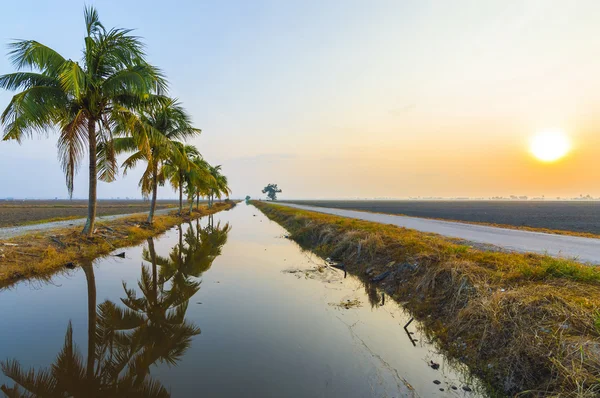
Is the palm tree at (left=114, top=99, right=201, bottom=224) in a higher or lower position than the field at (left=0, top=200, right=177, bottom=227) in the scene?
higher

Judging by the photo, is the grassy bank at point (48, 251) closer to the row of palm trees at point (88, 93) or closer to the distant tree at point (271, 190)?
the row of palm trees at point (88, 93)

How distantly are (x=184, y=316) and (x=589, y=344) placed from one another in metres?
7.89

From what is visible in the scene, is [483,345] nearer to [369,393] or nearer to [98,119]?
[369,393]

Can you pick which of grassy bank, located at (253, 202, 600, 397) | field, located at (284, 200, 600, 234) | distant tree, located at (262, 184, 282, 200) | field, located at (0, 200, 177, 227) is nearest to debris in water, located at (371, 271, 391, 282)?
grassy bank, located at (253, 202, 600, 397)

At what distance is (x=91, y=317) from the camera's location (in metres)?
6.82

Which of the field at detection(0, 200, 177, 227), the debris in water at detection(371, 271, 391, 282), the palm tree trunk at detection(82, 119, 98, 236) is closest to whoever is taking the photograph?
the debris in water at detection(371, 271, 391, 282)

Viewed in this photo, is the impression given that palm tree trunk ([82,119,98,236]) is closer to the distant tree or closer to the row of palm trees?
the row of palm trees

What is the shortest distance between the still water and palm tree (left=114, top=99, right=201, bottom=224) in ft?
22.6

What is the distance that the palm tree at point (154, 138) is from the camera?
14249mm

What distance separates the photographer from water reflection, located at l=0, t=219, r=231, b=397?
424cm

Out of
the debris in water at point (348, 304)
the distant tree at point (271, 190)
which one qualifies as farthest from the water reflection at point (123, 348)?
the distant tree at point (271, 190)

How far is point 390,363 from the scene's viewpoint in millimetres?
5352


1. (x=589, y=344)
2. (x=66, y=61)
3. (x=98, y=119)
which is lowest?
(x=589, y=344)

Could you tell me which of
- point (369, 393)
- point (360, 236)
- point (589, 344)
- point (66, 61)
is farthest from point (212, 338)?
point (66, 61)
